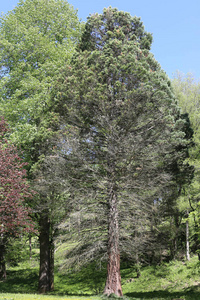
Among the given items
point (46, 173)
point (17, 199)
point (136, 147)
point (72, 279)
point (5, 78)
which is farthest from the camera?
point (72, 279)

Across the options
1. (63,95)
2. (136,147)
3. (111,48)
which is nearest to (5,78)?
(63,95)

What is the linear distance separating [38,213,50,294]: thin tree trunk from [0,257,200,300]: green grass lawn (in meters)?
0.49

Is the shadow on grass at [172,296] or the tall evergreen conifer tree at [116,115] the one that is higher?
the tall evergreen conifer tree at [116,115]

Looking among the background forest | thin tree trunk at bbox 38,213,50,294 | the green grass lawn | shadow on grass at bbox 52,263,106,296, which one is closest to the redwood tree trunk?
the background forest

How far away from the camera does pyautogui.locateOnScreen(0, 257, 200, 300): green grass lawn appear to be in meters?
12.5

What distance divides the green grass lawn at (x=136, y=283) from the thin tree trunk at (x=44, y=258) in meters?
0.49

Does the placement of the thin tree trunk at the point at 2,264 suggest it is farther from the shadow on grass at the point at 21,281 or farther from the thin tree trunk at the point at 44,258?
the thin tree trunk at the point at 44,258

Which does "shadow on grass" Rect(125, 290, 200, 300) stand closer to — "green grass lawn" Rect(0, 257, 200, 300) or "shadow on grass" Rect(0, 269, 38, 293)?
"green grass lawn" Rect(0, 257, 200, 300)

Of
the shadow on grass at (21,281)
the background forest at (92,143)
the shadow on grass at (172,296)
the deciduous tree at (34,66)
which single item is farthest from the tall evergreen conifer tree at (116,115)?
the shadow on grass at (21,281)

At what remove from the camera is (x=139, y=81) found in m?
11.0

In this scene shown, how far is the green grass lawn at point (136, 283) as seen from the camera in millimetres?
12539

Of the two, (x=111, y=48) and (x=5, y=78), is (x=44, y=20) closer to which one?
(x=5, y=78)

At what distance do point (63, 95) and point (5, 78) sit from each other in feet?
14.2

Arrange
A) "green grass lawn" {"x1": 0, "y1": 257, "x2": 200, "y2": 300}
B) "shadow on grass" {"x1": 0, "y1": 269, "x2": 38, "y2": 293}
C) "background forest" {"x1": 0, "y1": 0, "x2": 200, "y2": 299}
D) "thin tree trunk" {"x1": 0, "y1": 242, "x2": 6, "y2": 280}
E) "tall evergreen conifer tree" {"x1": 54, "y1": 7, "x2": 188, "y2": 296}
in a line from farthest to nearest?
"thin tree trunk" {"x1": 0, "y1": 242, "x2": 6, "y2": 280} < "shadow on grass" {"x1": 0, "y1": 269, "x2": 38, "y2": 293} < "green grass lawn" {"x1": 0, "y1": 257, "x2": 200, "y2": 300} < "tall evergreen conifer tree" {"x1": 54, "y1": 7, "x2": 188, "y2": 296} < "background forest" {"x1": 0, "y1": 0, "x2": 200, "y2": 299}
